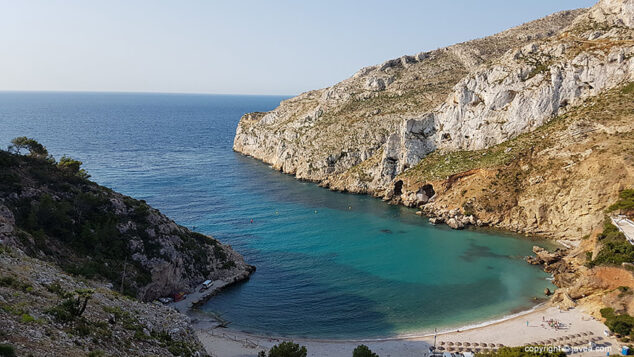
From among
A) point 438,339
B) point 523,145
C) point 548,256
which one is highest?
point 523,145

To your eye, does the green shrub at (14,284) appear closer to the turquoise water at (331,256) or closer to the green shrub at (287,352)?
the green shrub at (287,352)

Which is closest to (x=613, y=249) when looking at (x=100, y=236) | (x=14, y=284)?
(x=14, y=284)

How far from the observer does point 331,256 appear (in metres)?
59.6

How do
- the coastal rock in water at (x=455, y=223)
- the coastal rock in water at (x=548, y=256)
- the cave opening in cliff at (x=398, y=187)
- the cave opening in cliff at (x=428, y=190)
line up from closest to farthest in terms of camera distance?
the coastal rock in water at (x=548, y=256), the coastal rock in water at (x=455, y=223), the cave opening in cliff at (x=428, y=190), the cave opening in cliff at (x=398, y=187)

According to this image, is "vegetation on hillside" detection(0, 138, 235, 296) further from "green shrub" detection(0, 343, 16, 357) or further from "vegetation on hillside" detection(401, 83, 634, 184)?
"vegetation on hillside" detection(401, 83, 634, 184)

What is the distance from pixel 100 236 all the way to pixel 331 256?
30452 millimetres

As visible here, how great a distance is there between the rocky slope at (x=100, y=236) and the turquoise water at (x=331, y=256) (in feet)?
19.5

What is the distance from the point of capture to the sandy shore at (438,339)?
37406mm

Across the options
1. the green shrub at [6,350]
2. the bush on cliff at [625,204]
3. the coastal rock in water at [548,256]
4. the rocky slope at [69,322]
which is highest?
the bush on cliff at [625,204]

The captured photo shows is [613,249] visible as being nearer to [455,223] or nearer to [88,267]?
[455,223]

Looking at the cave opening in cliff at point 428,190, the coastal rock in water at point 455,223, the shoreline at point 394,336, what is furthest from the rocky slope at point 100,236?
the cave opening in cliff at point 428,190

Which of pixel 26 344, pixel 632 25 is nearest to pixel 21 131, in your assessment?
pixel 26 344

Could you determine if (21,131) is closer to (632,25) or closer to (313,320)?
(313,320)

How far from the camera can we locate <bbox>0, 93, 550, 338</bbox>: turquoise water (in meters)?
44.8
